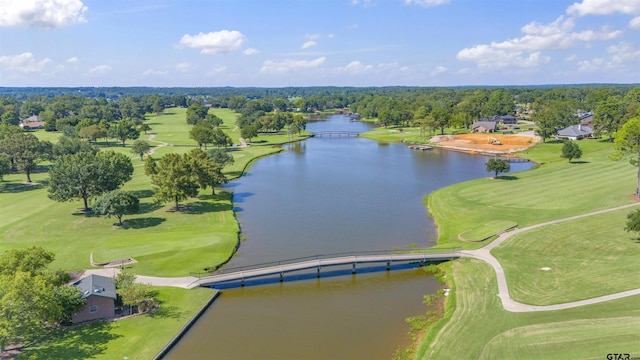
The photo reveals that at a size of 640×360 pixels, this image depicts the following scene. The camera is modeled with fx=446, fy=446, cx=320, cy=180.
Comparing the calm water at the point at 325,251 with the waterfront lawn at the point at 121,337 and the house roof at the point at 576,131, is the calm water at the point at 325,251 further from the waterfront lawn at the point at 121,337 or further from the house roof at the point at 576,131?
the house roof at the point at 576,131

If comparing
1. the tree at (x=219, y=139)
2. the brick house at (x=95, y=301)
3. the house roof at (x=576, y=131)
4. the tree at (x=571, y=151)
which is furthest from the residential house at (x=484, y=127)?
the brick house at (x=95, y=301)

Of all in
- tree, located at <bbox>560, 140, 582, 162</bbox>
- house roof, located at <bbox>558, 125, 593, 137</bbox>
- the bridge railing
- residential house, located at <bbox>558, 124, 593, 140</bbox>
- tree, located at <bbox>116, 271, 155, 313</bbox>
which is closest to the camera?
tree, located at <bbox>116, 271, 155, 313</bbox>

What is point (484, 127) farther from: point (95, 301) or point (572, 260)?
point (95, 301)

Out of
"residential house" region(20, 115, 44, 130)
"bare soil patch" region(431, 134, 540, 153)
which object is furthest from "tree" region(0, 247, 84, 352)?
"residential house" region(20, 115, 44, 130)

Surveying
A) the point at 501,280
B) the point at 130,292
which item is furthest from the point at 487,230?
the point at 130,292

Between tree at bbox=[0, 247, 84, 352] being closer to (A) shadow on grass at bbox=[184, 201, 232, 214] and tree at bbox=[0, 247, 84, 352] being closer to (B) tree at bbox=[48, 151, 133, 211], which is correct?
(B) tree at bbox=[48, 151, 133, 211]

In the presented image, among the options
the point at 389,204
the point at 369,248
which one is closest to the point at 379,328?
the point at 369,248
